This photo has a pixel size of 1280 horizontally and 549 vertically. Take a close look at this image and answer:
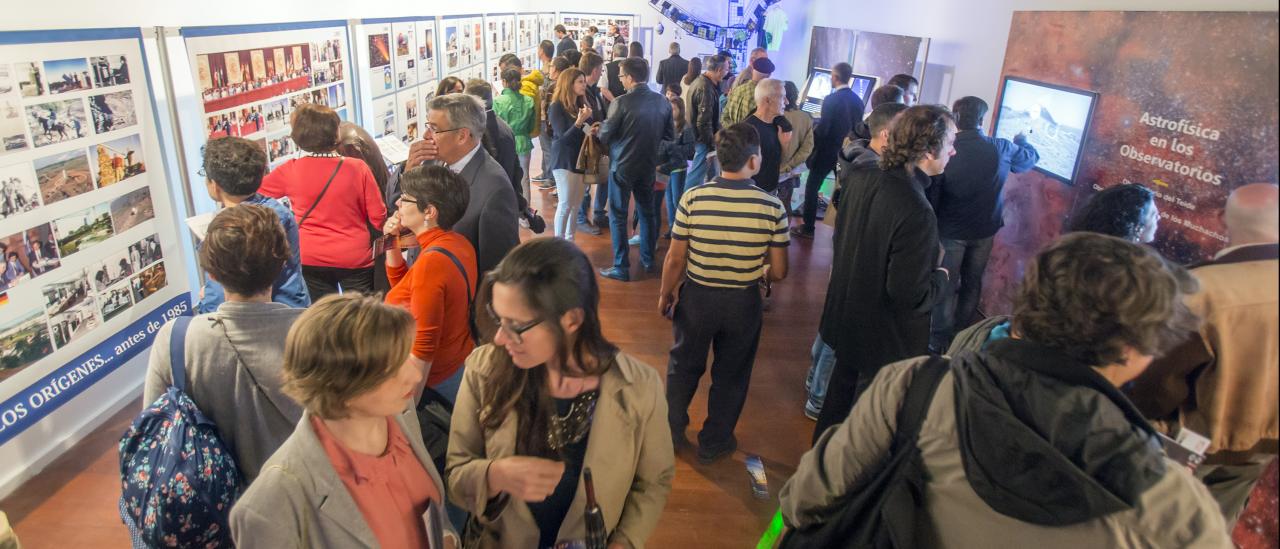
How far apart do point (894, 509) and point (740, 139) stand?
1.97m

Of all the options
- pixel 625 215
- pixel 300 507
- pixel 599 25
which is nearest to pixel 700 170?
pixel 625 215

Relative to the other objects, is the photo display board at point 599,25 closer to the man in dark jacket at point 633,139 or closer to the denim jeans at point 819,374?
the man in dark jacket at point 633,139

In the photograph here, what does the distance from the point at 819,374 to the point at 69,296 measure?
145 inches

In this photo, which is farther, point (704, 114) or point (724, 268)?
point (704, 114)

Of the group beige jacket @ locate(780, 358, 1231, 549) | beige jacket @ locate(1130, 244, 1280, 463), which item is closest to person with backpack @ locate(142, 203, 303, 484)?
beige jacket @ locate(780, 358, 1231, 549)

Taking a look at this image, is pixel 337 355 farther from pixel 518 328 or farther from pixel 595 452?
pixel 595 452

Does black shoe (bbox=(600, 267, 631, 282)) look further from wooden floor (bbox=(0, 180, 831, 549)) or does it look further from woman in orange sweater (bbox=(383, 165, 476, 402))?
woman in orange sweater (bbox=(383, 165, 476, 402))

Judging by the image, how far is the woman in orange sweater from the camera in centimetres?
215

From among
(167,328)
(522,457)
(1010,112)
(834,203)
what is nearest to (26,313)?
(167,328)

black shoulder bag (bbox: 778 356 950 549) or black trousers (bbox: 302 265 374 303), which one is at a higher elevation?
black shoulder bag (bbox: 778 356 950 549)

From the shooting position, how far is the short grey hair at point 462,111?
9.93 ft

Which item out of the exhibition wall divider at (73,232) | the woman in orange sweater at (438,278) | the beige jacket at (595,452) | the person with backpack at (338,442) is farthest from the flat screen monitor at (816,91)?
the person with backpack at (338,442)

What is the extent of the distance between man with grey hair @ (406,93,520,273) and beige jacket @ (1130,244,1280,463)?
92.6 inches

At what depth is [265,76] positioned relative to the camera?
13.4 ft
